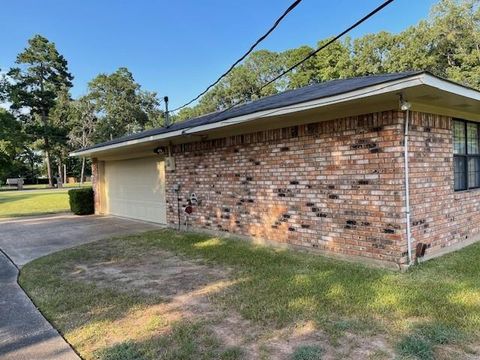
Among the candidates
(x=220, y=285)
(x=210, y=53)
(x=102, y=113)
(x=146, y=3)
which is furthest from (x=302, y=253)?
(x=102, y=113)

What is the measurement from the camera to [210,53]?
1447 centimetres

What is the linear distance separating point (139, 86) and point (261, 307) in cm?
4941

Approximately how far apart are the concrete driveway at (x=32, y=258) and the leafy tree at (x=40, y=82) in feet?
86.0

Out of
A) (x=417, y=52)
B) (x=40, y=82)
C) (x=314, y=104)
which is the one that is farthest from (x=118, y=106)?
(x=314, y=104)

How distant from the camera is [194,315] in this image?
3.83 metres

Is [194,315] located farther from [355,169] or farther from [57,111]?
[57,111]

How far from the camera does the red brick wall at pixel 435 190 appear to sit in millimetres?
5277

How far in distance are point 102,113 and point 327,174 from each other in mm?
46051

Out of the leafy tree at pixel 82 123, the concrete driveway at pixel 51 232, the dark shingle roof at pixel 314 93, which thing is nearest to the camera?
the dark shingle roof at pixel 314 93

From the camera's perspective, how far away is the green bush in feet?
46.9

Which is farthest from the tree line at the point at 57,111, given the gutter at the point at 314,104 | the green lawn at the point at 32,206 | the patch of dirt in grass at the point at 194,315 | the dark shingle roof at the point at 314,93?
the patch of dirt in grass at the point at 194,315

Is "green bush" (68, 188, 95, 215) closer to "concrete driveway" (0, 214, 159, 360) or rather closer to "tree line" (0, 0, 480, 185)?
→ "concrete driveway" (0, 214, 159, 360)

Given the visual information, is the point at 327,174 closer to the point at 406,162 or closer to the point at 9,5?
the point at 406,162

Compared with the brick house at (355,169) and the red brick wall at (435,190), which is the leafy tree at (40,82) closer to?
the brick house at (355,169)
